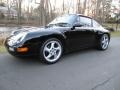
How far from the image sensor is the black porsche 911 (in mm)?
4172

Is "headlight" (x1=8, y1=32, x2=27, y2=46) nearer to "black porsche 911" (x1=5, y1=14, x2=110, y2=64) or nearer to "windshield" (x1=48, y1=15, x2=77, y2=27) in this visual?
"black porsche 911" (x1=5, y1=14, x2=110, y2=64)

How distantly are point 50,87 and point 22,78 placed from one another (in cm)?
71

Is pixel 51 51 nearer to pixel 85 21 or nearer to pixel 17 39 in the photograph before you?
pixel 17 39

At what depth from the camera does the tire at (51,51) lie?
4.38 m

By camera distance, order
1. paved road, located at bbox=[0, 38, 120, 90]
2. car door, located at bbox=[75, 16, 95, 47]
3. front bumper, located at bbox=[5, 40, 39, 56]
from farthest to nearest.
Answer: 1. car door, located at bbox=[75, 16, 95, 47]
2. front bumper, located at bbox=[5, 40, 39, 56]
3. paved road, located at bbox=[0, 38, 120, 90]

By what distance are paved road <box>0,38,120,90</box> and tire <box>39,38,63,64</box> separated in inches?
6.1

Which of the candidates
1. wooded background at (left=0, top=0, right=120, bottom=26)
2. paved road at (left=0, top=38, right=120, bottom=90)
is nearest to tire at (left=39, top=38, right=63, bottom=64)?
paved road at (left=0, top=38, right=120, bottom=90)

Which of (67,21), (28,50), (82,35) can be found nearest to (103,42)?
(82,35)

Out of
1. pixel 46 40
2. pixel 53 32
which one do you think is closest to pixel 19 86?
pixel 46 40

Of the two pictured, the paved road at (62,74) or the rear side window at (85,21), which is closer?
the paved road at (62,74)

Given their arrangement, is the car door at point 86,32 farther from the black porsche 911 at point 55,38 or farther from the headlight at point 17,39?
the headlight at point 17,39

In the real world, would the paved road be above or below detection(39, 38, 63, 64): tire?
below

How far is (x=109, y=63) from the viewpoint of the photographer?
496 cm

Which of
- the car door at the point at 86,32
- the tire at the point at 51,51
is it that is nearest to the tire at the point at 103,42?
the car door at the point at 86,32
